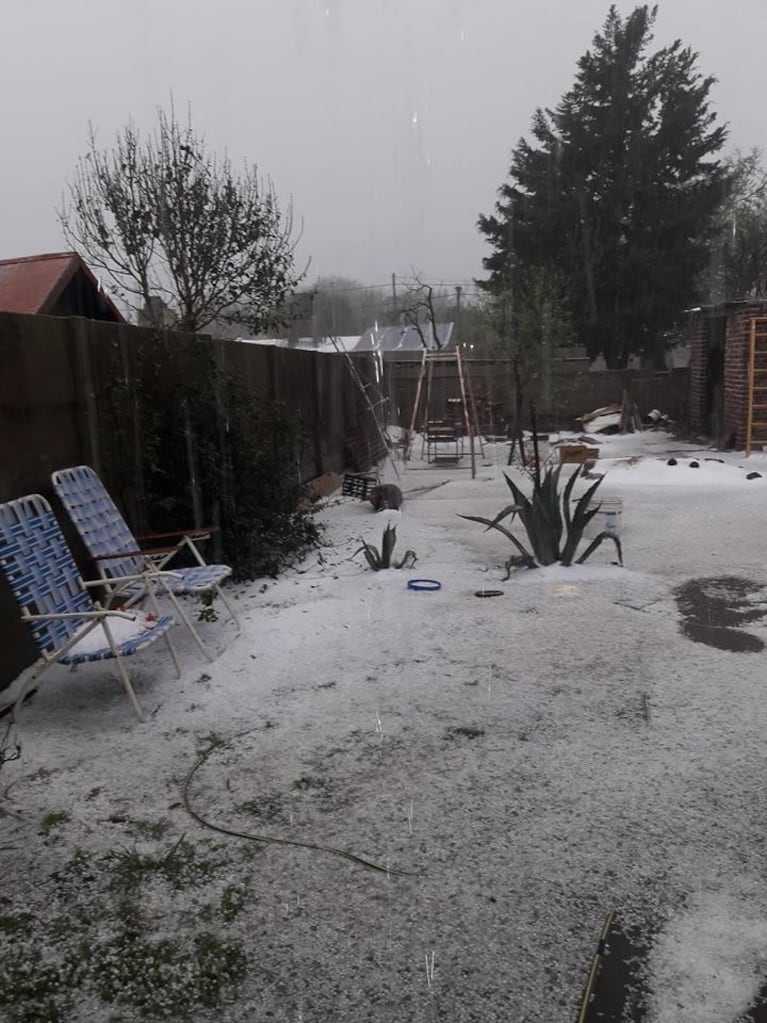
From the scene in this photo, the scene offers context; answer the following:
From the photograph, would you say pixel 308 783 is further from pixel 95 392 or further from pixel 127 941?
pixel 95 392

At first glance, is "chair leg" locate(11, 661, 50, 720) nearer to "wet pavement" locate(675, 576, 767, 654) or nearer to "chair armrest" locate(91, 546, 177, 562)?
"chair armrest" locate(91, 546, 177, 562)

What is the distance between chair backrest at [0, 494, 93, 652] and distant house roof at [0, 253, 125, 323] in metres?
4.78

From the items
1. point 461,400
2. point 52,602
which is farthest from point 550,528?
point 461,400

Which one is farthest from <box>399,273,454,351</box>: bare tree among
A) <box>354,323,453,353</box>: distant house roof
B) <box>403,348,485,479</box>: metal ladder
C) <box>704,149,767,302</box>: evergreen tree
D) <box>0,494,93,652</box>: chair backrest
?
<box>0,494,93,652</box>: chair backrest

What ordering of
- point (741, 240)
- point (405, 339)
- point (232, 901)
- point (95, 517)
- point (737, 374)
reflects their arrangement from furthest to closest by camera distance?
point (741, 240) → point (405, 339) → point (737, 374) → point (95, 517) → point (232, 901)

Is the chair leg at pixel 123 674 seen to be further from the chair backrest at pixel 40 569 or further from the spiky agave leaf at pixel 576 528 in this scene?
the spiky agave leaf at pixel 576 528

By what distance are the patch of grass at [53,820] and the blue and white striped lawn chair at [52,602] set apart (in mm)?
681

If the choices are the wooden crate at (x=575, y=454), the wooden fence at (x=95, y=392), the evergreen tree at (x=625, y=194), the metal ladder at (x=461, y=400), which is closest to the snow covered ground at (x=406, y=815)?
the wooden fence at (x=95, y=392)

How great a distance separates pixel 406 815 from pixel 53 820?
1.15 metres

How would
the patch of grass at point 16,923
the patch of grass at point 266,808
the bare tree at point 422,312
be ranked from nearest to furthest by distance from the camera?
the patch of grass at point 16,923, the patch of grass at point 266,808, the bare tree at point 422,312

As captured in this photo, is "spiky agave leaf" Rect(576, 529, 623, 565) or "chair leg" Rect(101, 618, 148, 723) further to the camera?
"spiky agave leaf" Rect(576, 529, 623, 565)

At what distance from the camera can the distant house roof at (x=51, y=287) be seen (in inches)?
315

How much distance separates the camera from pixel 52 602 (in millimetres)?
3557

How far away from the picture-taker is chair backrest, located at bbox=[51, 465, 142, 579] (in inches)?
157
